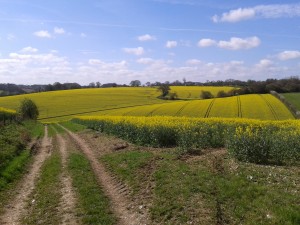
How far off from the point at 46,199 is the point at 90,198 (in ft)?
5.21

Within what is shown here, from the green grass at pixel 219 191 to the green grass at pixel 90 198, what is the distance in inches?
49.2

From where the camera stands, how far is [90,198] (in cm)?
1177

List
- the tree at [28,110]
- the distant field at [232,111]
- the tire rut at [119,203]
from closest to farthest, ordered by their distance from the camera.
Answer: the tire rut at [119,203], the distant field at [232,111], the tree at [28,110]

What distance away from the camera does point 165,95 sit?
116 meters

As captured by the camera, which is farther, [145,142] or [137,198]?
[145,142]

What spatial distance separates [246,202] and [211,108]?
53.8 meters

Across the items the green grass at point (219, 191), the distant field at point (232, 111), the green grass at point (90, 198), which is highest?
the green grass at point (219, 191)

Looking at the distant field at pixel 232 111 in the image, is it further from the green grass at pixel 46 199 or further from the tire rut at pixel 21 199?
the green grass at pixel 46 199

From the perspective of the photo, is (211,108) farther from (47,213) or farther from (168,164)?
(47,213)

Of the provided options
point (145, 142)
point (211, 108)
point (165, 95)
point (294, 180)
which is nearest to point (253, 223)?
point (294, 180)

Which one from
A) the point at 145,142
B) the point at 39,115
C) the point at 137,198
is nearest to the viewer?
the point at 137,198

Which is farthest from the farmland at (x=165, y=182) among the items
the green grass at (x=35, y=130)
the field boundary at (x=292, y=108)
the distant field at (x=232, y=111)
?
the field boundary at (x=292, y=108)

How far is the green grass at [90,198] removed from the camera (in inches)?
391

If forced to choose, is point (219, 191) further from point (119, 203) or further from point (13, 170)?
point (13, 170)
